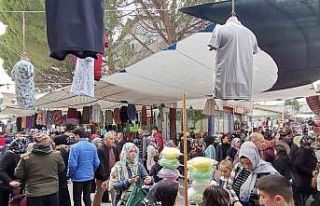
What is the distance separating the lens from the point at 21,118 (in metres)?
20.7

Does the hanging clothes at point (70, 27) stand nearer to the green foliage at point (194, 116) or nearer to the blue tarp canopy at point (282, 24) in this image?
the blue tarp canopy at point (282, 24)

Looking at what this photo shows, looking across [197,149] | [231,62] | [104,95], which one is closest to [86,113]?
[104,95]

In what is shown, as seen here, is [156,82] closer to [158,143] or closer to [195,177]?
[158,143]

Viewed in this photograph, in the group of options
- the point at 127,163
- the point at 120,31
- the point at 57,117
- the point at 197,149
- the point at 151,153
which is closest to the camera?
the point at 127,163

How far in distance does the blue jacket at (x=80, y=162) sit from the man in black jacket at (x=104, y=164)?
1.49 feet

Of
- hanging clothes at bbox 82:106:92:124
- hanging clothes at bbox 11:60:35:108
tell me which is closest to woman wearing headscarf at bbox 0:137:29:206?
hanging clothes at bbox 11:60:35:108

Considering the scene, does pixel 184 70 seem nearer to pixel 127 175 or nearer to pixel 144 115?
pixel 127 175

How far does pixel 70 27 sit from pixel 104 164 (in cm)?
615

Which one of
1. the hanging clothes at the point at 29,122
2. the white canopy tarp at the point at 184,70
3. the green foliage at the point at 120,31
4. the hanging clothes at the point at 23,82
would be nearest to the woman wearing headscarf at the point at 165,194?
the white canopy tarp at the point at 184,70

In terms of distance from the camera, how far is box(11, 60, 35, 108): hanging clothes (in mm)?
7227

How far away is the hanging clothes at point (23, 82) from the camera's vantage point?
23.7 ft

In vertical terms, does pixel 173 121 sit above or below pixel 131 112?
below

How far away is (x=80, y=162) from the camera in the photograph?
24.5 feet

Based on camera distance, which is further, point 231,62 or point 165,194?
point 231,62
